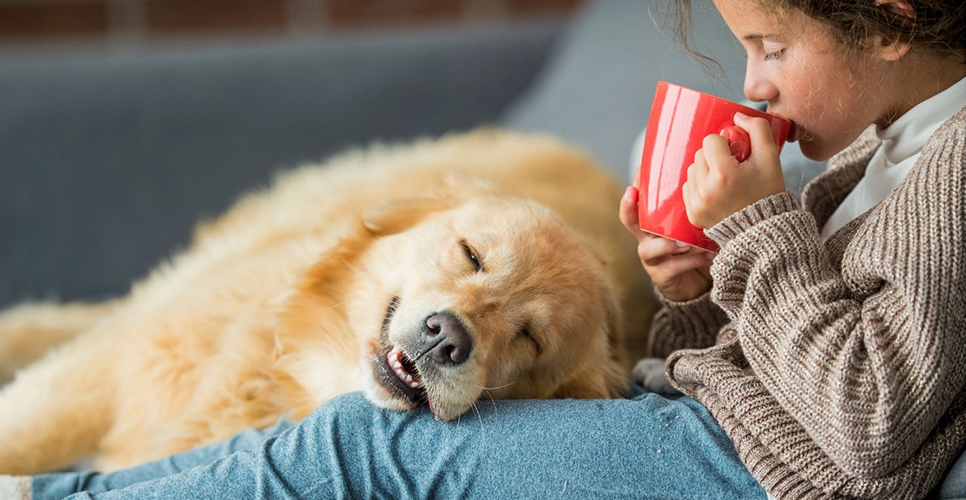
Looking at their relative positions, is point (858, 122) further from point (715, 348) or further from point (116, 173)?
point (116, 173)

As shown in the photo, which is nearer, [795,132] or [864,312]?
[864,312]

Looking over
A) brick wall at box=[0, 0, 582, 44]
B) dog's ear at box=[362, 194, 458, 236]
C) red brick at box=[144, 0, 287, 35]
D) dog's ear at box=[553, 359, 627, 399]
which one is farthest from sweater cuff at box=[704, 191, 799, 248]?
red brick at box=[144, 0, 287, 35]

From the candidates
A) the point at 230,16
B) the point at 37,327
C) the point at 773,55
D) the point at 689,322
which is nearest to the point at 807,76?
the point at 773,55

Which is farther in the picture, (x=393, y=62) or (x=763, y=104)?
(x=393, y=62)

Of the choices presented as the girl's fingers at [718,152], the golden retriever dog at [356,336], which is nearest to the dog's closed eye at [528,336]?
the golden retriever dog at [356,336]

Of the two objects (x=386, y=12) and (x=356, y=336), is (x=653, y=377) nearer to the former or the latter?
(x=356, y=336)

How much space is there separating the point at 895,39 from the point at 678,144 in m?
0.34

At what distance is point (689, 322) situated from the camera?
1614 mm

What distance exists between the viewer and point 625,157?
2531mm

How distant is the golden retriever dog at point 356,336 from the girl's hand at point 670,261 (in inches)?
5.8

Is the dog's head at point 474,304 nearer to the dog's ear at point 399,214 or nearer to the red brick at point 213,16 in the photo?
the dog's ear at point 399,214

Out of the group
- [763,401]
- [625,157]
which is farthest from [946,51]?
[625,157]

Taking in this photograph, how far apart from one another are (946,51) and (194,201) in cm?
238

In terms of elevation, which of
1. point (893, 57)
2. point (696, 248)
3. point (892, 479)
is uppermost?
point (893, 57)
